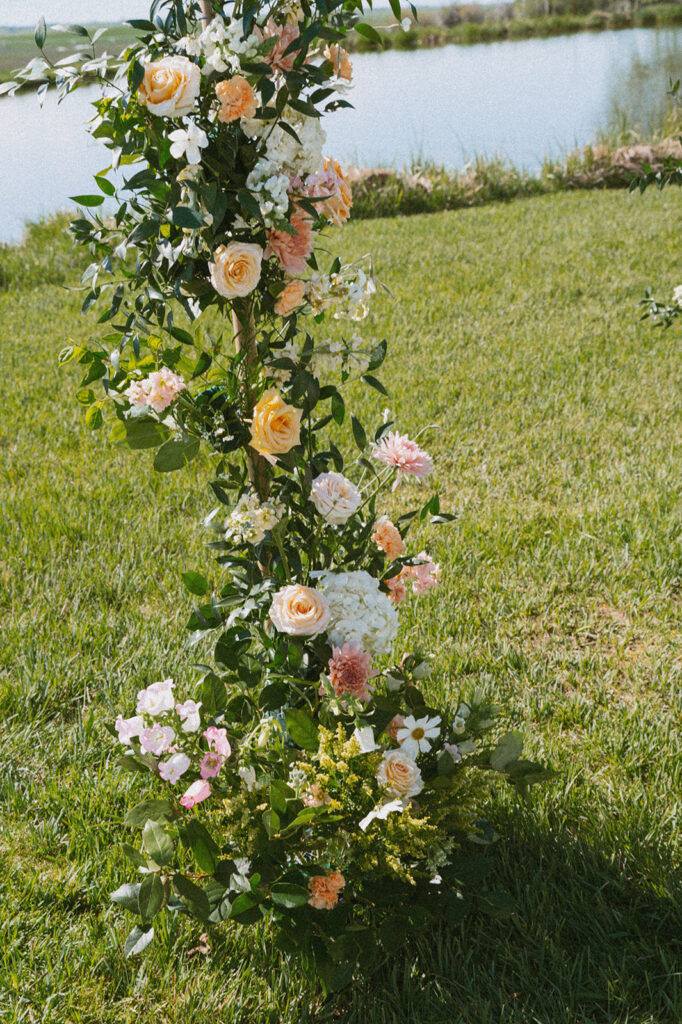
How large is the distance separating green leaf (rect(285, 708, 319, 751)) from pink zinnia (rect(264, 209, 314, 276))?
86 cm

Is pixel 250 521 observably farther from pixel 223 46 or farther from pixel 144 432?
pixel 223 46

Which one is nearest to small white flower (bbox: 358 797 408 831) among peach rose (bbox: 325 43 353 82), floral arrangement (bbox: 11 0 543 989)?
floral arrangement (bbox: 11 0 543 989)

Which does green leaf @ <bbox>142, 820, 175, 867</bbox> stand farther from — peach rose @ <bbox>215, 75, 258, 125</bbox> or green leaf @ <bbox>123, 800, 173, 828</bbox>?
peach rose @ <bbox>215, 75, 258, 125</bbox>

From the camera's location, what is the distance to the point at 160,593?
9.96ft

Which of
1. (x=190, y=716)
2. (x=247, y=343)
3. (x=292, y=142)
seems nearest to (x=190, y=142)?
(x=292, y=142)

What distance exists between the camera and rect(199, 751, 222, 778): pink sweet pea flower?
5.38 feet

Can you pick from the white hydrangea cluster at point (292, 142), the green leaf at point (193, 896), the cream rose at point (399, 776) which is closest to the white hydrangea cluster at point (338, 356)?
the white hydrangea cluster at point (292, 142)

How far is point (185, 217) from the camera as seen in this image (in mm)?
1438

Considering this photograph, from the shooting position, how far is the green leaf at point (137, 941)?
157 centimetres

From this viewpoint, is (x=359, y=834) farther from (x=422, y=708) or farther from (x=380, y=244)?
(x=380, y=244)

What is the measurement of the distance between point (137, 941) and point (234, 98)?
1553mm

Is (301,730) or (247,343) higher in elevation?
(247,343)

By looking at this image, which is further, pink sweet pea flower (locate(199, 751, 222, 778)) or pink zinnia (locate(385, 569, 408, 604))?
pink zinnia (locate(385, 569, 408, 604))

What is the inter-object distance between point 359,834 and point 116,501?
2406 millimetres
